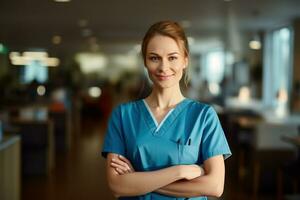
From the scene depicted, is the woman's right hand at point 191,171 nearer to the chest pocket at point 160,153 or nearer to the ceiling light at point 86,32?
the chest pocket at point 160,153

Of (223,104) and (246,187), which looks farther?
(223,104)

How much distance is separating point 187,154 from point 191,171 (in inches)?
2.0

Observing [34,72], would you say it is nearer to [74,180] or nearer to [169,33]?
[74,180]

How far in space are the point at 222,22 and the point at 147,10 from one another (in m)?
1.73

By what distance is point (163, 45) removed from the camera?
136 centimetres

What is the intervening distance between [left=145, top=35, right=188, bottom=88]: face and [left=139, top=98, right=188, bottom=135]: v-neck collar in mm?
72

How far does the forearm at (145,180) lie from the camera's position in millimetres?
1303

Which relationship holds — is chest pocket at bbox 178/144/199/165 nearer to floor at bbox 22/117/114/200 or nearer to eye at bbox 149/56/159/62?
eye at bbox 149/56/159/62

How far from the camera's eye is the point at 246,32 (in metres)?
6.44

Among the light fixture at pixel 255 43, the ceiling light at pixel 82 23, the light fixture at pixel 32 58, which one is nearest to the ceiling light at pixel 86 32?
the ceiling light at pixel 82 23

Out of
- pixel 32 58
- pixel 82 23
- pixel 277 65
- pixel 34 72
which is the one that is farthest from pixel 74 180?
pixel 277 65

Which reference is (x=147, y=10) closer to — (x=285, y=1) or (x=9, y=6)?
(x=9, y=6)

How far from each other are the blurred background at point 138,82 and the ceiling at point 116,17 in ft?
→ 0.05

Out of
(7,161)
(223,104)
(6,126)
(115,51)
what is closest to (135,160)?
(7,161)
